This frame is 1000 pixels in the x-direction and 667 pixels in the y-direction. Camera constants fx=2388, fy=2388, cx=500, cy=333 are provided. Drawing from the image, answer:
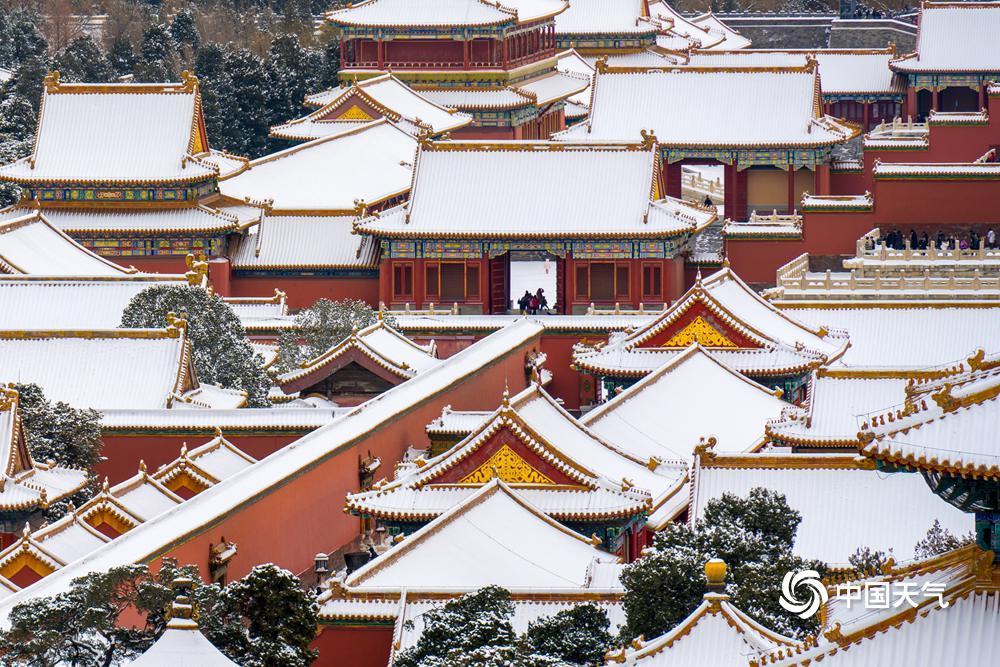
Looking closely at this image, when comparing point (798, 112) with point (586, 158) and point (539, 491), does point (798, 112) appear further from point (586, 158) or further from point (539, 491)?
point (539, 491)

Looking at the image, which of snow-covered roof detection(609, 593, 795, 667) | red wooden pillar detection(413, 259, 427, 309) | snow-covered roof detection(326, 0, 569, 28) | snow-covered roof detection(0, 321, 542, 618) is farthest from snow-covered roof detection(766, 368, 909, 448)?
snow-covered roof detection(326, 0, 569, 28)

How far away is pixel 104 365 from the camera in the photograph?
117 feet

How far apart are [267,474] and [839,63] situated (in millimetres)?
47600

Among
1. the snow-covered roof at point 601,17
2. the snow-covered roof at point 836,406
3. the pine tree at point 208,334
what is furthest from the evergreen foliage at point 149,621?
the snow-covered roof at point 601,17

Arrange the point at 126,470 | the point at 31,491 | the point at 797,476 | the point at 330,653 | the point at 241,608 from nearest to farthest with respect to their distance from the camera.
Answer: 1. the point at 241,608
2. the point at 330,653
3. the point at 797,476
4. the point at 31,491
5. the point at 126,470

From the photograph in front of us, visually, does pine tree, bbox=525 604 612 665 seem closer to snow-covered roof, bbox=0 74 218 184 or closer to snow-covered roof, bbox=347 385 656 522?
snow-covered roof, bbox=347 385 656 522

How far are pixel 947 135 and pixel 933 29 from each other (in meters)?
14.5

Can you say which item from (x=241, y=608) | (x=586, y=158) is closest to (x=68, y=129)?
(x=586, y=158)

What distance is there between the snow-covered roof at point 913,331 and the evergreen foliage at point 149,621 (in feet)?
58.2

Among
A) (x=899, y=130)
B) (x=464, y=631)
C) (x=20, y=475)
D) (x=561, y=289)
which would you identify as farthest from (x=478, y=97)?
(x=464, y=631)

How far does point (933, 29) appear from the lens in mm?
72875

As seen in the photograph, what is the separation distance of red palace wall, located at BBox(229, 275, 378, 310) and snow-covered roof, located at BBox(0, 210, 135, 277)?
16.6 ft

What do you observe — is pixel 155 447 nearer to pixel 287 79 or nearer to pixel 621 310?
pixel 621 310

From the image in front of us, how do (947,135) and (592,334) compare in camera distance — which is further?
(947,135)
